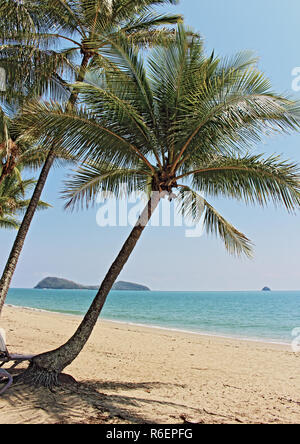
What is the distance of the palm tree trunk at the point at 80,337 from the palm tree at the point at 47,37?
2.92 meters

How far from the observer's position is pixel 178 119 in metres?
5.56

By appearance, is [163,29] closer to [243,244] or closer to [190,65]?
[190,65]

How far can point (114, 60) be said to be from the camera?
5559 millimetres

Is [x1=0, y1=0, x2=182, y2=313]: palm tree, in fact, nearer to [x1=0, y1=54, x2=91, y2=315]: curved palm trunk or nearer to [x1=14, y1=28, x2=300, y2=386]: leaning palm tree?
[x1=0, y1=54, x2=91, y2=315]: curved palm trunk

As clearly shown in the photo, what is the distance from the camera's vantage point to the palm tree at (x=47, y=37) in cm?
738

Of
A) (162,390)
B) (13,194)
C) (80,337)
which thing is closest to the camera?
(80,337)

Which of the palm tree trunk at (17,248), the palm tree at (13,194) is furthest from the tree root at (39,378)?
the palm tree at (13,194)

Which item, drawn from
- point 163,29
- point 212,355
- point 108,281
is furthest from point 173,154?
point 212,355

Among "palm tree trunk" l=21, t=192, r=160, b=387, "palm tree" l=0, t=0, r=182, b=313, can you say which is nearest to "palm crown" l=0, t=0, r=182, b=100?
"palm tree" l=0, t=0, r=182, b=313

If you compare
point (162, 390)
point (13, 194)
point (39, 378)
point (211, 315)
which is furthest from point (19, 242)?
point (211, 315)

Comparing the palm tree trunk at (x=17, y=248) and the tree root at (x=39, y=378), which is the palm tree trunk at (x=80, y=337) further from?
the palm tree trunk at (x=17, y=248)

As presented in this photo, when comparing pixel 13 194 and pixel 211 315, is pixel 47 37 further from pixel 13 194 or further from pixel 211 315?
pixel 211 315

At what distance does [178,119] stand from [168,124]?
0.18 m
